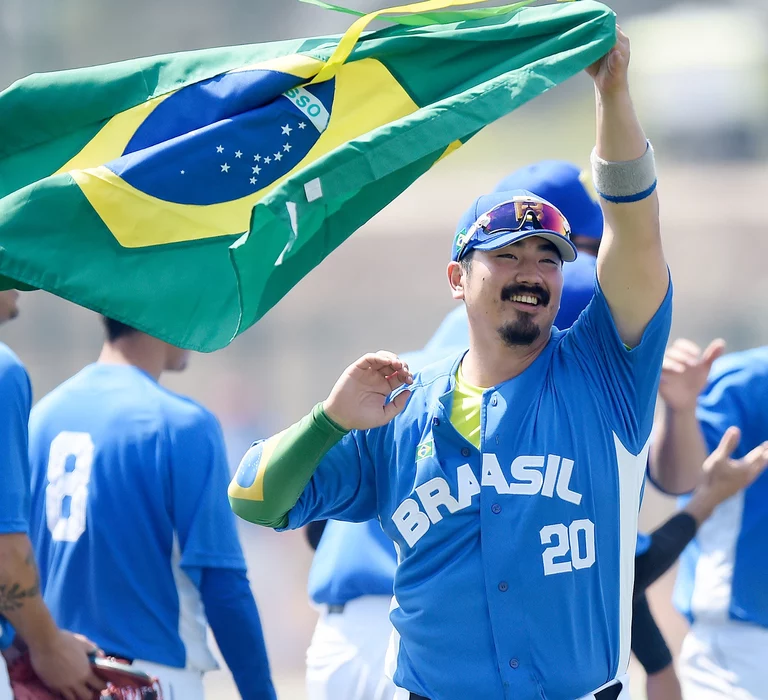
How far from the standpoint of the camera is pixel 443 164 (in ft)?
62.7

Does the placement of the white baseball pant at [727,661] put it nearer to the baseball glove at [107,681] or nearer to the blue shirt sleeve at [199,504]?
the blue shirt sleeve at [199,504]

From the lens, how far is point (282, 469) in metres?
2.79

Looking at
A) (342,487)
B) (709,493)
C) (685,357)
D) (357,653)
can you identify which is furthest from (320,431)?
(685,357)

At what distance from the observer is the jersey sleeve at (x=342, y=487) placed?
9.64 feet

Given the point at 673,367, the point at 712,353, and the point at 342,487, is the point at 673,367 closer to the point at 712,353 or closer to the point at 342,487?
the point at 712,353

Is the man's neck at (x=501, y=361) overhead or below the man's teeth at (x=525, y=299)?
below

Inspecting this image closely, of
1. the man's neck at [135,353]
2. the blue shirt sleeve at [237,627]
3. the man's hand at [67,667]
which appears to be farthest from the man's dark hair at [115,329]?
the man's hand at [67,667]

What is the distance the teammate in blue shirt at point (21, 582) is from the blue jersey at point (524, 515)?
891mm

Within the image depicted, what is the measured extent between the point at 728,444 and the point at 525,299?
4.41 feet

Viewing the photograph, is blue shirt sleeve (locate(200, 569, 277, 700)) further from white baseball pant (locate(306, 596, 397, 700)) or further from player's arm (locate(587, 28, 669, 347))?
player's arm (locate(587, 28, 669, 347))

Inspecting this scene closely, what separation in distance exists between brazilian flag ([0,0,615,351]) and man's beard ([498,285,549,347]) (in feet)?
1.19

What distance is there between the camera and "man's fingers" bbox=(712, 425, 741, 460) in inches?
155

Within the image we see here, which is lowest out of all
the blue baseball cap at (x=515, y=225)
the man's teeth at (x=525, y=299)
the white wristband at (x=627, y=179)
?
the man's teeth at (x=525, y=299)

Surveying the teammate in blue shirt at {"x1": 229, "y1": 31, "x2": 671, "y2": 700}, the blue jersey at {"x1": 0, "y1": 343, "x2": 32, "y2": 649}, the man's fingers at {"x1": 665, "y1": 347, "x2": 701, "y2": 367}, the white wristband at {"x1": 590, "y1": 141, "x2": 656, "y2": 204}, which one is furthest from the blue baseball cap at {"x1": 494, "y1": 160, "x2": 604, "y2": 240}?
the blue jersey at {"x1": 0, "y1": 343, "x2": 32, "y2": 649}
